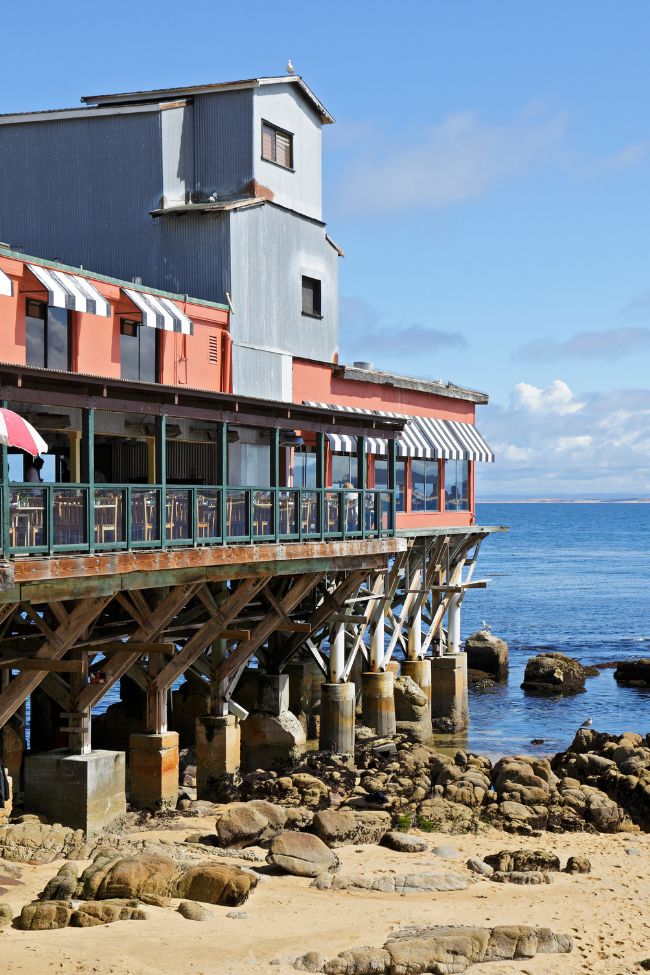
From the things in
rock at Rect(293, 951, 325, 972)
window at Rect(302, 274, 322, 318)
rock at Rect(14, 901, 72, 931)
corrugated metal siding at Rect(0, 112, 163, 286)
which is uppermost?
corrugated metal siding at Rect(0, 112, 163, 286)

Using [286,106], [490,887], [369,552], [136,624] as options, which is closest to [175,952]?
[490,887]

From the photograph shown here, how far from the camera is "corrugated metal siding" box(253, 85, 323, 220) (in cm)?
3038

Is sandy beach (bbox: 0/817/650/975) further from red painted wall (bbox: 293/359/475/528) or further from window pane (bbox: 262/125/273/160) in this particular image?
window pane (bbox: 262/125/273/160)

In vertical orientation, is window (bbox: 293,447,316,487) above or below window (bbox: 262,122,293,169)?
below

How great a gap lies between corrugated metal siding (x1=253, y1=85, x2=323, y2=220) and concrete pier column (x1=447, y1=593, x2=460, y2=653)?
12.4 meters

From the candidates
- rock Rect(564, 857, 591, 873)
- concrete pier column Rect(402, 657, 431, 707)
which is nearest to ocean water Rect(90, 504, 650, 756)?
concrete pier column Rect(402, 657, 431, 707)

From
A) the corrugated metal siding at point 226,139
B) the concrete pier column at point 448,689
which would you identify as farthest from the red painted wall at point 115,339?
the concrete pier column at point 448,689

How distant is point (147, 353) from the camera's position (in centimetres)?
2636

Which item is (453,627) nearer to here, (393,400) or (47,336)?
(393,400)

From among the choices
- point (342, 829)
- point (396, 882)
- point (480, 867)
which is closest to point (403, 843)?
point (342, 829)

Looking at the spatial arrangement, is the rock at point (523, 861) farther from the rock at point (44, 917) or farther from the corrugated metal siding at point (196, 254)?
the corrugated metal siding at point (196, 254)

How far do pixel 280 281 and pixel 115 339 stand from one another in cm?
637

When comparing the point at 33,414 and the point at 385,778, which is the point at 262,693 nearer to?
the point at 385,778

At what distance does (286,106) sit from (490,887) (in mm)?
20022
